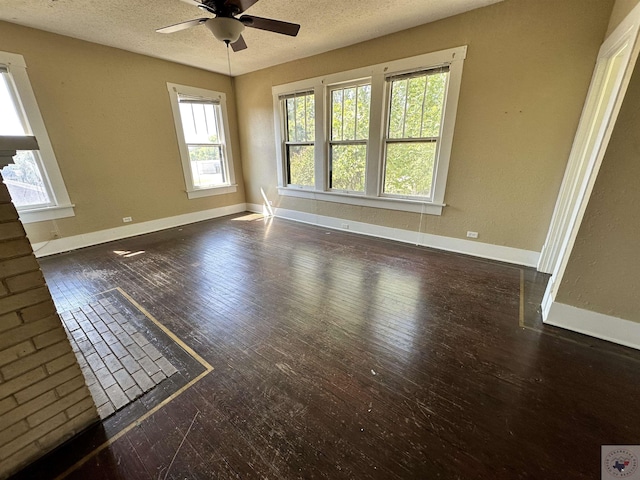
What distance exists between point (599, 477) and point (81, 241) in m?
5.61

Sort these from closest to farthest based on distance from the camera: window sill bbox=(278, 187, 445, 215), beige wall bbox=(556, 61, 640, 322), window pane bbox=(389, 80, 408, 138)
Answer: beige wall bbox=(556, 61, 640, 322) → window pane bbox=(389, 80, 408, 138) → window sill bbox=(278, 187, 445, 215)

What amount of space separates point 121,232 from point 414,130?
190 inches

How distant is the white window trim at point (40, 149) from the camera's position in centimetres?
308

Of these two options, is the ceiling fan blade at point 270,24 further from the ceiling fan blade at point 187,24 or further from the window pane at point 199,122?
the window pane at point 199,122

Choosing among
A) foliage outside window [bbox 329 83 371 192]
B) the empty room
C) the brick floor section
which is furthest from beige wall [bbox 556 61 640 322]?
the brick floor section

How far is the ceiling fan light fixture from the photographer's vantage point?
6.67 ft

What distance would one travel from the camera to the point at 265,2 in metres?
2.57

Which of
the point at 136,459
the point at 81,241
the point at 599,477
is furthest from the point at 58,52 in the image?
the point at 599,477

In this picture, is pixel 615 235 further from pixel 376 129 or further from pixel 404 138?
pixel 376 129

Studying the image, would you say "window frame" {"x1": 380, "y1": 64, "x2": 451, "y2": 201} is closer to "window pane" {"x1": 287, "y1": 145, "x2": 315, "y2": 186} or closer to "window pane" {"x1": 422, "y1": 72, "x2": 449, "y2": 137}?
"window pane" {"x1": 422, "y1": 72, "x2": 449, "y2": 137}

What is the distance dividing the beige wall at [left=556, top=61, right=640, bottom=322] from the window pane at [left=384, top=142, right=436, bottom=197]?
1.88m

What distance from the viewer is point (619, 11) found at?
2.12m

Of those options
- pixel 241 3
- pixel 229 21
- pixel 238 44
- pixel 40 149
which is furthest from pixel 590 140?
pixel 40 149
